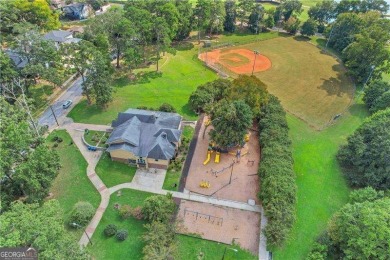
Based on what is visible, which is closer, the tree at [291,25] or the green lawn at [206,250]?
the green lawn at [206,250]

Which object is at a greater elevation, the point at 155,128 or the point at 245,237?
the point at 155,128

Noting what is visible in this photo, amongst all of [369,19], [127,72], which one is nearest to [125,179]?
[127,72]

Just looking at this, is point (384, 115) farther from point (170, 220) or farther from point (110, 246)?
point (110, 246)

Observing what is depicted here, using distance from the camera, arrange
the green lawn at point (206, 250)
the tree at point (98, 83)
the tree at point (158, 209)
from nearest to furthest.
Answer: the green lawn at point (206, 250), the tree at point (158, 209), the tree at point (98, 83)

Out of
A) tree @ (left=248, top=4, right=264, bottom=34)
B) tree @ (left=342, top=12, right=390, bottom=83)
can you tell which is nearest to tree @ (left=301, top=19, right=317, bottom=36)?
tree @ (left=248, top=4, right=264, bottom=34)

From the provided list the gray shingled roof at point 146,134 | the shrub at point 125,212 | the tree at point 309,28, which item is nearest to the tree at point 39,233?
the shrub at point 125,212

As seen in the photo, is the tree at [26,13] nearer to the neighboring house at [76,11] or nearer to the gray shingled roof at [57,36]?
the gray shingled roof at [57,36]
